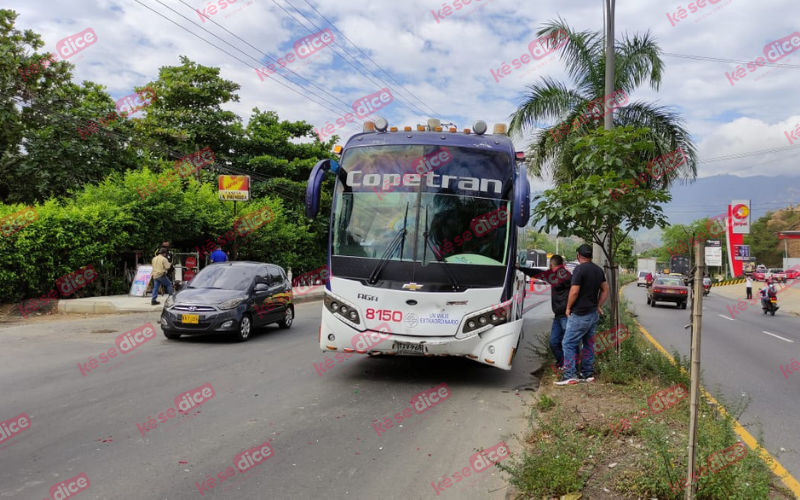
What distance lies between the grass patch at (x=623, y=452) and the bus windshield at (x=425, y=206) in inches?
89.7

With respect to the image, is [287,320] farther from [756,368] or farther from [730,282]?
[730,282]

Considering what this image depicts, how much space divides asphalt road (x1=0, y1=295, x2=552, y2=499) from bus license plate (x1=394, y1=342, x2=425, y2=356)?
0.57m

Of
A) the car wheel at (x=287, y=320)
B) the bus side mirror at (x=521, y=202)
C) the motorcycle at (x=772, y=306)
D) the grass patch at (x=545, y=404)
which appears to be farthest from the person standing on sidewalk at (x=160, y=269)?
the motorcycle at (x=772, y=306)

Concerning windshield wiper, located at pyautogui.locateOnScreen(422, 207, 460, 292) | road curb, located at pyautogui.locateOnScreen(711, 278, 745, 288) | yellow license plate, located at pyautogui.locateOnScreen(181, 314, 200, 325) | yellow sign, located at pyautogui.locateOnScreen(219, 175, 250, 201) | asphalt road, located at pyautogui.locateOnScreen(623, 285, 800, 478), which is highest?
yellow sign, located at pyautogui.locateOnScreen(219, 175, 250, 201)

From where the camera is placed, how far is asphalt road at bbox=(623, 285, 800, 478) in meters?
6.04

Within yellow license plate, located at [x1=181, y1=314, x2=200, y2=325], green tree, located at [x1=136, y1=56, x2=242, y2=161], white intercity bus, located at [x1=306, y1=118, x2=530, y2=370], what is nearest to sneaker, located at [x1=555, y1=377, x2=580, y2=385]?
white intercity bus, located at [x1=306, y1=118, x2=530, y2=370]

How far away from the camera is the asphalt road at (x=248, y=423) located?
4.39 m

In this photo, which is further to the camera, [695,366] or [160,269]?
[160,269]

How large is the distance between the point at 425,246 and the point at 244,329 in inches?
214

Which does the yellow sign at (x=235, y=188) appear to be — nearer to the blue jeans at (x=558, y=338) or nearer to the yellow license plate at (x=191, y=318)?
the yellow license plate at (x=191, y=318)

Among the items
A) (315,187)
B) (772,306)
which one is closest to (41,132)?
(315,187)

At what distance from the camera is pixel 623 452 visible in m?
4.56

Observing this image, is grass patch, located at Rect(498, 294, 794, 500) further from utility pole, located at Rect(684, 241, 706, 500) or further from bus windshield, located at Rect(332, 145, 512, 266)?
bus windshield, located at Rect(332, 145, 512, 266)

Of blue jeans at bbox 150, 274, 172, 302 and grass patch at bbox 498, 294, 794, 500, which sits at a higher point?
blue jeans at bbox 150, 274, 172, 302
